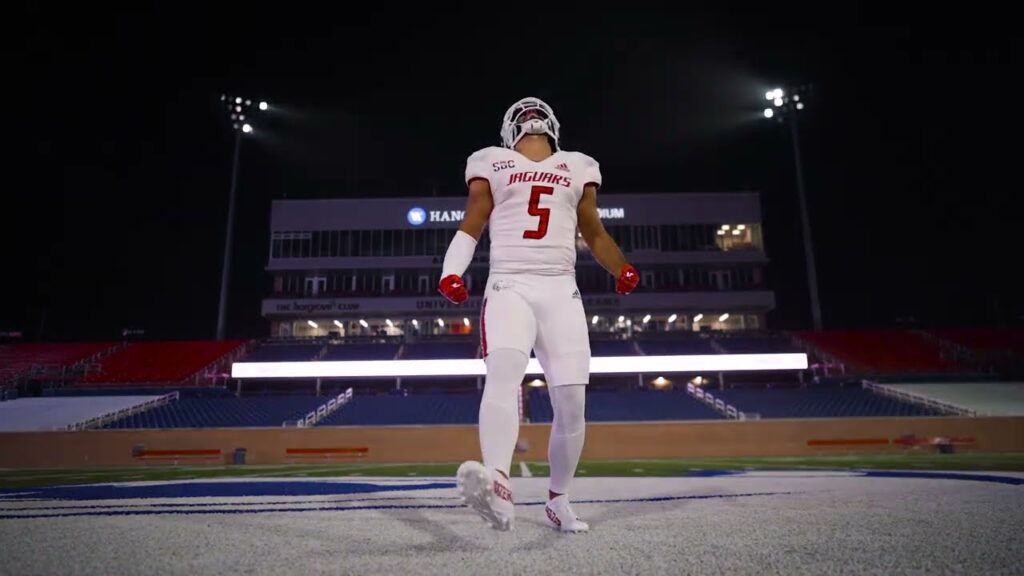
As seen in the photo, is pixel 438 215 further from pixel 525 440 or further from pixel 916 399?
pixel 916 399

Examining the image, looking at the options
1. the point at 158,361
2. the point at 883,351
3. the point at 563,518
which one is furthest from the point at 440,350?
the point at 563,518

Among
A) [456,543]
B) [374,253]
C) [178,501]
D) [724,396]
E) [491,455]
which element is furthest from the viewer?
[374,253]

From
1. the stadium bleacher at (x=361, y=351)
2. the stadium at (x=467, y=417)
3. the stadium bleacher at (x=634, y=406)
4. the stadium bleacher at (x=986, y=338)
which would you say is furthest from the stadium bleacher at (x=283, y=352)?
the stadium bleacher at (x=986, y=338)

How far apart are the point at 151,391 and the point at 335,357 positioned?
30.6ft

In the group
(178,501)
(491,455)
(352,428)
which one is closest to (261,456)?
(352,428)

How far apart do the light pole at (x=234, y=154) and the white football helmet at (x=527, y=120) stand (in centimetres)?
3239

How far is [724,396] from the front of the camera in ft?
92.8

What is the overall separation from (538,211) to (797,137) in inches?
1445

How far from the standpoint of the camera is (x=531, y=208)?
11.7 ft

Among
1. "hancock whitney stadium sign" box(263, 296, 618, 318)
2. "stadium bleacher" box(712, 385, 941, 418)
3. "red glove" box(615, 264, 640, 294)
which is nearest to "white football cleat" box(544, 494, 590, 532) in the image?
"red glove" box(615, 264, 640, 294)

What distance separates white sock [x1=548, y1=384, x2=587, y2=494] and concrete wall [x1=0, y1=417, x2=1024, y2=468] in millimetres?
17173

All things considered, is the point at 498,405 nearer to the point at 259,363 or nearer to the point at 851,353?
the point at 259,363

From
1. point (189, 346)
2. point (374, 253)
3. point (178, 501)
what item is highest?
point (374, 253)

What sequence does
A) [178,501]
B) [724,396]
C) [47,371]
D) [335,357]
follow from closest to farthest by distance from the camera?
[178,501]
[724,396]
[47,371]
[335,357]
